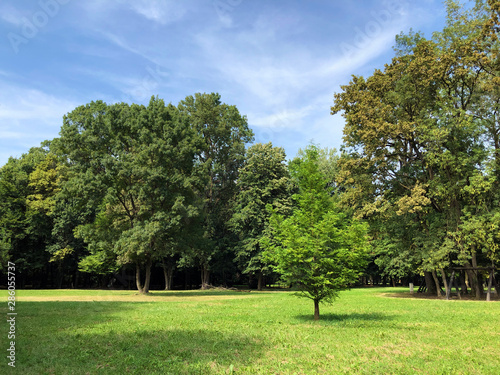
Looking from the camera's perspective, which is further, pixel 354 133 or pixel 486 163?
pixel 354 133

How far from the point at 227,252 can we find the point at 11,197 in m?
30.5

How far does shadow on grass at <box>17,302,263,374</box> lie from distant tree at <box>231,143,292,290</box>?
3203 cm

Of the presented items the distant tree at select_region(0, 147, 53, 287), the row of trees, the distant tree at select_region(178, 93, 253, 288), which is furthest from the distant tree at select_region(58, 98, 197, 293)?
the distant tree at select_region(0, 147, 53, 287)

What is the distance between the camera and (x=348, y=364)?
25.8 ft

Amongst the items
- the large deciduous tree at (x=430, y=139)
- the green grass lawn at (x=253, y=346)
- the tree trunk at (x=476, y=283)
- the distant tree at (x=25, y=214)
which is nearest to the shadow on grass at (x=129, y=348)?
the green grass lawn at (x=253, y=346)

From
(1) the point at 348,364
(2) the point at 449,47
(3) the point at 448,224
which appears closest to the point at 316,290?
(1) the point at 348,364

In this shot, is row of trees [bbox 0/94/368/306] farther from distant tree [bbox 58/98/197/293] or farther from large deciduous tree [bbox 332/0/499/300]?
large deciduous tree [bbox 332/0/499/300]

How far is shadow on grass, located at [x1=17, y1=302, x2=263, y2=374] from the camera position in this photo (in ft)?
24.7

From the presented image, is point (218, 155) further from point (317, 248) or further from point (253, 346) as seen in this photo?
point (253, 346)

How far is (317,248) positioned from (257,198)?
32.7m

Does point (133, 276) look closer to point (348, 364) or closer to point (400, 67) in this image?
point (400, 67)

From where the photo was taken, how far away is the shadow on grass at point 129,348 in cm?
752

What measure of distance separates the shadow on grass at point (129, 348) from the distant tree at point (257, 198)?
3203cm

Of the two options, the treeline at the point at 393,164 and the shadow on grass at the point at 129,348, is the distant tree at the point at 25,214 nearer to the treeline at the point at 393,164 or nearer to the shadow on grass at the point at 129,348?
the treeline at the point at 393,164
